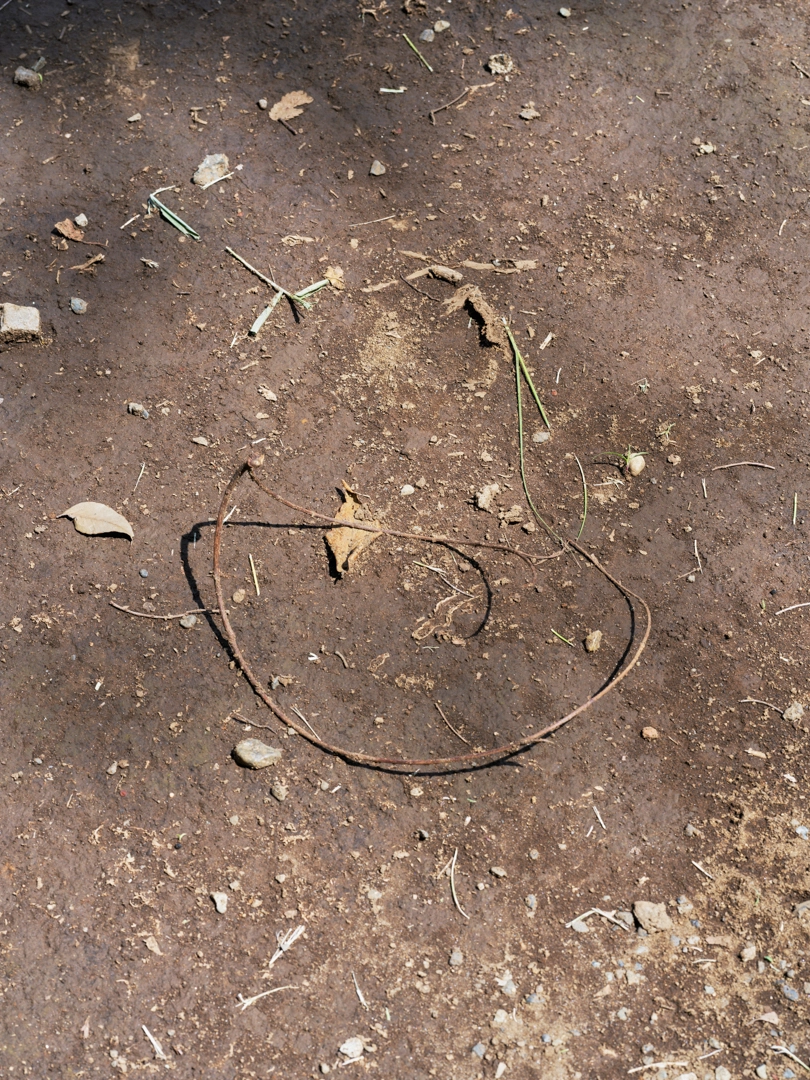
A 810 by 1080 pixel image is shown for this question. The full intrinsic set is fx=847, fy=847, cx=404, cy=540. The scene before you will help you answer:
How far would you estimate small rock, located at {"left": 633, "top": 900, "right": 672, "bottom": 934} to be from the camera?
6.60 feet

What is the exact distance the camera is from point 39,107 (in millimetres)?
3150

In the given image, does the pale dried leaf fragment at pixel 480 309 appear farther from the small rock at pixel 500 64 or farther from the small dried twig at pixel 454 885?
the small dried twig at pixel 454 885

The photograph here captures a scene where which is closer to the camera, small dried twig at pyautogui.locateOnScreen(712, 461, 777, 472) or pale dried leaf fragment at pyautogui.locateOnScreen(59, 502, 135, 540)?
pale dried leaf fragment at pyautogui.locateOnScreen(59, 502, 135, 540)

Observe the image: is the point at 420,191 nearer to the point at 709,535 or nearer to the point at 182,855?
the point at 709,535

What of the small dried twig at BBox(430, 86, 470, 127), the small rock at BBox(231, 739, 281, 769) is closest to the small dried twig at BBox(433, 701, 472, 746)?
the small rock at BBox(231, 739, 281, 769)

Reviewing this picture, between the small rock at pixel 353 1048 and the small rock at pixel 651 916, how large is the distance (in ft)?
2.31

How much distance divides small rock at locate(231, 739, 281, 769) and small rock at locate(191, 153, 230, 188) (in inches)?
79.3

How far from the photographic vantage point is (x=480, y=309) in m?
2.86

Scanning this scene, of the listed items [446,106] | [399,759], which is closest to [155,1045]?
[399,759]

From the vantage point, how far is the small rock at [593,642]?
234cm

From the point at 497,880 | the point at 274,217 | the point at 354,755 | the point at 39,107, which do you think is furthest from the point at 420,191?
the point at 497,880

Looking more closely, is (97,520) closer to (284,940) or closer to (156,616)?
(156,616)

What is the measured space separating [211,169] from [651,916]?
2.78 metres

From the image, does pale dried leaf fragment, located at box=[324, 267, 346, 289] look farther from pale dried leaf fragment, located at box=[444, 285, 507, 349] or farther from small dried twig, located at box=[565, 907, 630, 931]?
small dried twig, located at box=[565, 907, 630, 931]
